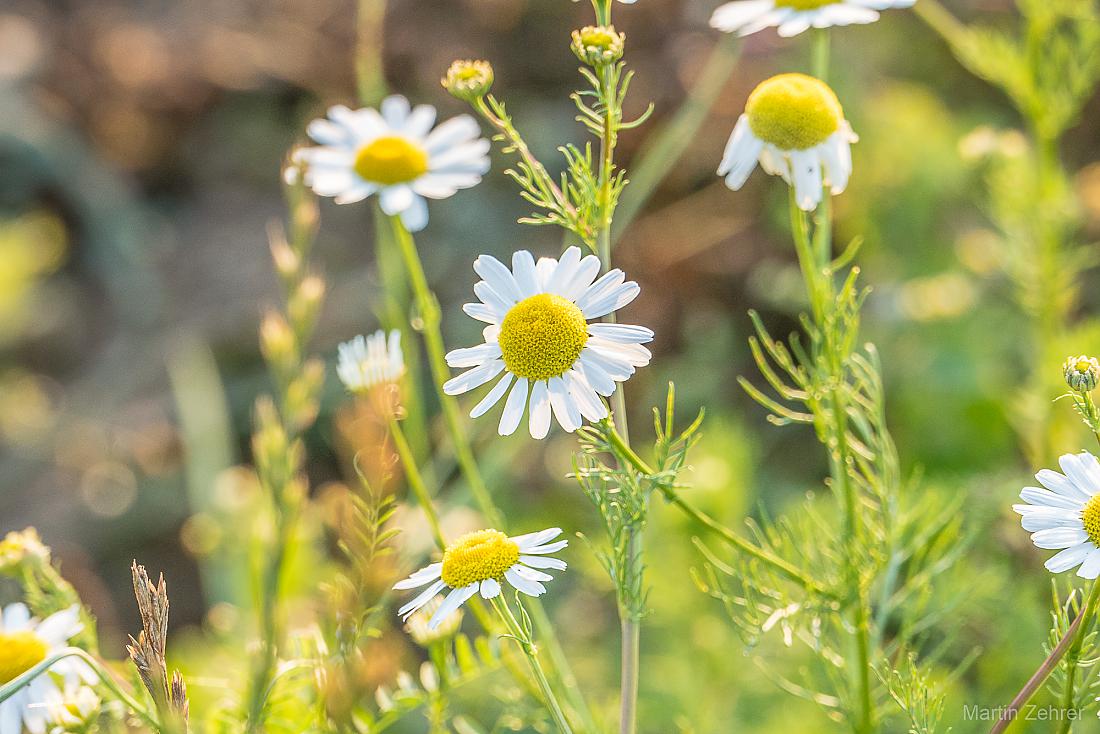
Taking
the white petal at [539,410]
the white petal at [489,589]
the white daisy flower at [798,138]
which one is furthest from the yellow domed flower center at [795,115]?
the white petal at [489,589]

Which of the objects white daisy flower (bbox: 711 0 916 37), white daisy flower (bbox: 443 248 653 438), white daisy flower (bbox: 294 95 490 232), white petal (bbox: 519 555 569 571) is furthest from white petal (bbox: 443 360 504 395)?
white daisy flower (bbox: 711 0 916 37)

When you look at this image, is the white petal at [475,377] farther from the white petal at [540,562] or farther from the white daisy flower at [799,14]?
the white daisy flower at [799,14]

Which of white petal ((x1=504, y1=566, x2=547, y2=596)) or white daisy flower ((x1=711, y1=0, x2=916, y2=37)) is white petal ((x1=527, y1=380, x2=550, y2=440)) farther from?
white daisy flower ((x1=711, y1=0, x2=916, y2=37))

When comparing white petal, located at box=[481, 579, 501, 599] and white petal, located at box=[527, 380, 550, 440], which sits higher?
white petal, located at box=[527, 380, 550, 440]

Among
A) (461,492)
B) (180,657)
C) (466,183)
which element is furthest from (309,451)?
(466,183)

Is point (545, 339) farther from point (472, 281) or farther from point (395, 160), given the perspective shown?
point (472, 281)

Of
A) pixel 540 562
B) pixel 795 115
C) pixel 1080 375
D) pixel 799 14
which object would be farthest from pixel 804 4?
pixel 540 562

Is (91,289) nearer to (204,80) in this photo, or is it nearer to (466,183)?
(204,80)
